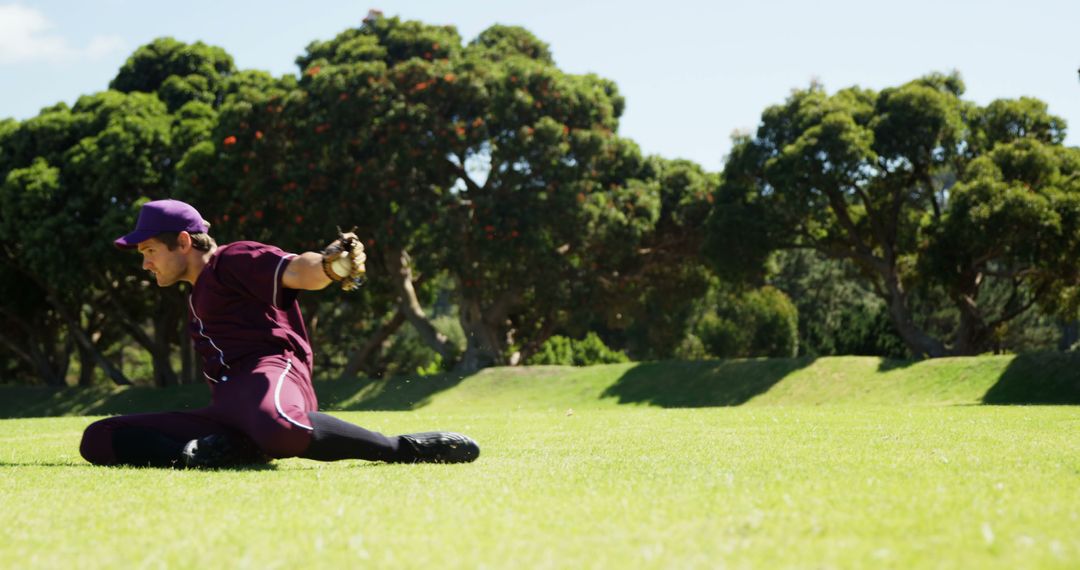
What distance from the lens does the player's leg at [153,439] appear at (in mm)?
7211

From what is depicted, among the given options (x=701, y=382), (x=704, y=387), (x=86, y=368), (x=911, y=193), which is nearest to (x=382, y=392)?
(x=701, y=382)

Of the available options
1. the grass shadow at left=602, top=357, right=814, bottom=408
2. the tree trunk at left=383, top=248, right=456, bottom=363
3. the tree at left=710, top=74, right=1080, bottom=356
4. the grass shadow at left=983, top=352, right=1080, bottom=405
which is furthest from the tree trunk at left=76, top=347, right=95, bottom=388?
the grass shadow at left=983, top=352, right=1080, bottom=405

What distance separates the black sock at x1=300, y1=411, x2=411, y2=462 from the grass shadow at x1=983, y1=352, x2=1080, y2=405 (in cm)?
1892

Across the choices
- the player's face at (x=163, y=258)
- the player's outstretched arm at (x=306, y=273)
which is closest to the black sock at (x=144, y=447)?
the player's face at (x=163, y=258)

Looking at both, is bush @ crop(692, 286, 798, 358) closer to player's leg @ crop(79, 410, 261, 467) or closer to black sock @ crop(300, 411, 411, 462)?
black sock @ crop(300, 411, 411, 462)

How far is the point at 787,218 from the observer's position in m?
29.2

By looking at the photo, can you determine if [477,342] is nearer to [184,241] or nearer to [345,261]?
[184,241]

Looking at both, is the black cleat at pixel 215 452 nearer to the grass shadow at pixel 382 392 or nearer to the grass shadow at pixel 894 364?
the grass shadow at pixel 382 392

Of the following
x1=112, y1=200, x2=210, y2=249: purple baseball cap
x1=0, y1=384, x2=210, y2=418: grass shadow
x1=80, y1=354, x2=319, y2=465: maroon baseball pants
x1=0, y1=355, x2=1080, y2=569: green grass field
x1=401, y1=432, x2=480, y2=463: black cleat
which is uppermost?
x1=112, y1=200, x2=210, y2=249: purple baseball cap

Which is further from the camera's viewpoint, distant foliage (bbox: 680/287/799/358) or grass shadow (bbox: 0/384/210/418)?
distant foliage (bbox: 680/287/799/358)

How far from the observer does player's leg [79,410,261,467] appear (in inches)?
284

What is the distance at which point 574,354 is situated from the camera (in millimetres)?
42250

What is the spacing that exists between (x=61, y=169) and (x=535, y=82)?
1561 cm

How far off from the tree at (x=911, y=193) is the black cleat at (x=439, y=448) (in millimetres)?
20720
